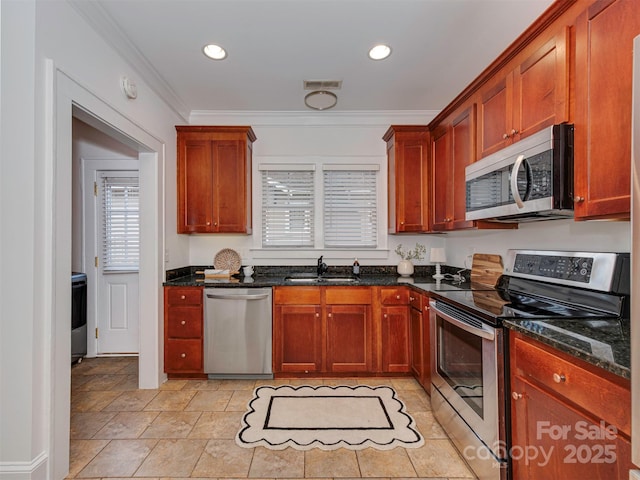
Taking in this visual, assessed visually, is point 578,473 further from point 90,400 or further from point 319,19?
point 90,400

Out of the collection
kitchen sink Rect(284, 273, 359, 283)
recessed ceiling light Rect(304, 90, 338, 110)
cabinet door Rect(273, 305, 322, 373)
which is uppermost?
recessed ceiling light Rect(304, 90, 338, 110)

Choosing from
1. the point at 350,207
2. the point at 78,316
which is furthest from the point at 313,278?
the point at 78,316

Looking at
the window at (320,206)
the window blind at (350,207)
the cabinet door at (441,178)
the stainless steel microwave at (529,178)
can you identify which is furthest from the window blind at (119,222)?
the stainless steel microwave at (529,178)

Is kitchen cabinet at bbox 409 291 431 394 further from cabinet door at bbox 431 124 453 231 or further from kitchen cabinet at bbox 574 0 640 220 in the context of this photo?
kitchen cabinet at bbox 574 0 640 220

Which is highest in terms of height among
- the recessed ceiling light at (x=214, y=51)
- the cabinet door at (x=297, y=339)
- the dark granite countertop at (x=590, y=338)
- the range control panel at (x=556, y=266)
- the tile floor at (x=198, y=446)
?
the recessed ceiling light at (x=214, y=51)

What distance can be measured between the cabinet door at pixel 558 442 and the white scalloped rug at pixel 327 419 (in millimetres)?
815

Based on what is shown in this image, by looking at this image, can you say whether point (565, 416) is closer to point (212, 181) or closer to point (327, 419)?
point (327, 419)

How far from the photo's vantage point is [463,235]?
3330 mm

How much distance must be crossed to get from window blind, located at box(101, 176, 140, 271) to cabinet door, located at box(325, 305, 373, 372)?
7.90 feet

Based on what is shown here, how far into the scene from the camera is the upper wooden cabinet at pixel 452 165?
2.53 meters

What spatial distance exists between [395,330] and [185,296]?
204cm

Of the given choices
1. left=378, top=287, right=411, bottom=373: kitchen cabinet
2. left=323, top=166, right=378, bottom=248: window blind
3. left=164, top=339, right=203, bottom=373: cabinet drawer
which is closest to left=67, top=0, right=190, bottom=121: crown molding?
left=323, top=166, right=378, bottom=248: window blind

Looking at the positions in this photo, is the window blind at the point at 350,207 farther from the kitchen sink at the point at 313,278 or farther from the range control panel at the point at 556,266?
the range control panel at the point at 556,266

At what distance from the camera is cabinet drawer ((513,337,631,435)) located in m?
0.97
